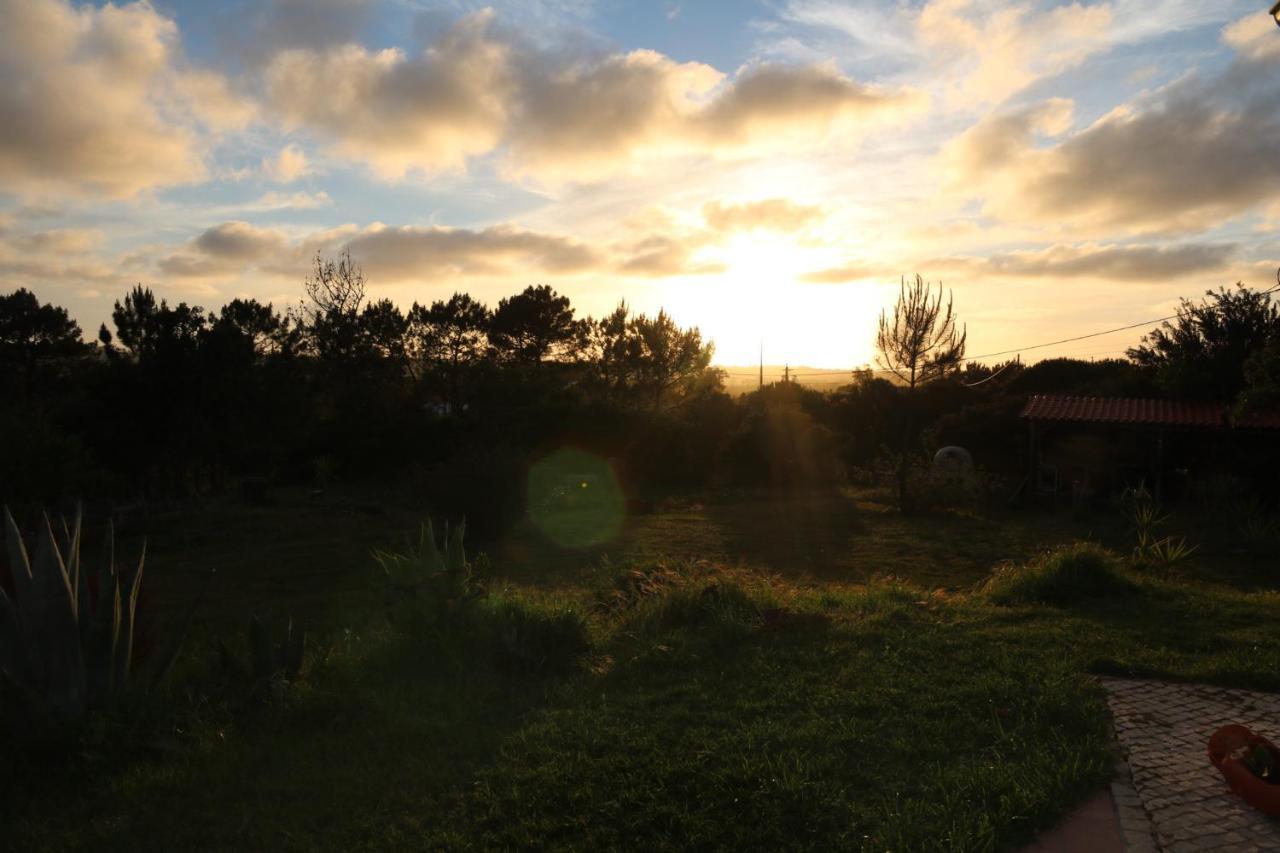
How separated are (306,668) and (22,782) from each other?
1718 millimetres

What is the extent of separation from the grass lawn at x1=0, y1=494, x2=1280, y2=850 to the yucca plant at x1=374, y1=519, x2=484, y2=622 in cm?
17

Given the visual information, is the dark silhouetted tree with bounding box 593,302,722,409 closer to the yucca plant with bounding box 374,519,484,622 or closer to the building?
the building

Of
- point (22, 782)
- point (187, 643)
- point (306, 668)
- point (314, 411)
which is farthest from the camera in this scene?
point (314, 411)

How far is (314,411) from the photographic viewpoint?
85.7ft

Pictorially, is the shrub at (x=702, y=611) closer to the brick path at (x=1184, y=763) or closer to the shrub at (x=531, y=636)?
the shrub at (x=531, y=636)

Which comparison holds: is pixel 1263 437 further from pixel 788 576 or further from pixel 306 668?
pixel 306 668

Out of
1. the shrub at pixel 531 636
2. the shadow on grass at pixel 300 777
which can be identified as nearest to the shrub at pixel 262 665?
the shadow on grass at pixel 300 777

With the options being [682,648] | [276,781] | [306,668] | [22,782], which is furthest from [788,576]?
[22,782]

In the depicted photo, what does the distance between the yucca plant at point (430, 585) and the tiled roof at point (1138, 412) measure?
15251 millimetres

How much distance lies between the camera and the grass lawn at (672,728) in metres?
3.49

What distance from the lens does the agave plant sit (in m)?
4.16

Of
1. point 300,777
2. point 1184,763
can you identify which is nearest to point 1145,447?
point 1184,763

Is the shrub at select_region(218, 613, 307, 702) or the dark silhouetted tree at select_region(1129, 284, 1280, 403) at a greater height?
the dark silhouetted tree at select_region(1129, 284, 1280, 403)

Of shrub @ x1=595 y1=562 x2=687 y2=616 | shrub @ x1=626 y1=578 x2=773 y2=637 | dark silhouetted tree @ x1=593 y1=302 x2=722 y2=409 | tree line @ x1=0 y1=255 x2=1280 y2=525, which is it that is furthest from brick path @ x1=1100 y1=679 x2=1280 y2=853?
dark silhouetted tree @ x1=593 y1=302 x2=722 y2=409
